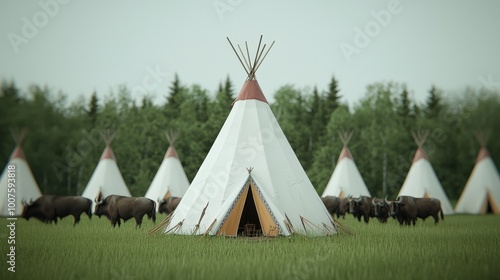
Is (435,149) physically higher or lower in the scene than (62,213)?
higher

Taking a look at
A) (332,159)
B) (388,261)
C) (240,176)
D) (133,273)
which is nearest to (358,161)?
(332,159)

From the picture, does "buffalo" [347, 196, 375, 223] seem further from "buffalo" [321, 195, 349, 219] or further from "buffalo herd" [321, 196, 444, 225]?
"buffalo" [321, 195, 349, 219]

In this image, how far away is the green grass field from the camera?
682 centimetres

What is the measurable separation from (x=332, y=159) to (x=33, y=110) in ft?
90.6

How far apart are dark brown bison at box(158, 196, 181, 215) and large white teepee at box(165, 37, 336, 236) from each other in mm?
9116

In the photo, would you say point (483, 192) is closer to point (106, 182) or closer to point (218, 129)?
point (218, 129)

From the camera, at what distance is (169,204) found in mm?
22938

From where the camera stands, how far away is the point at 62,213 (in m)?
17.8

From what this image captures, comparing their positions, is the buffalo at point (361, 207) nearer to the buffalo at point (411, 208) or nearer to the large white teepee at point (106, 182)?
the buffalo at point (411, 208)

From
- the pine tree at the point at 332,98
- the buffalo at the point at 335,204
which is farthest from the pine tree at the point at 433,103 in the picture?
the buffalo at the point at 335,204

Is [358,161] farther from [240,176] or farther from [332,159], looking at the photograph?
[240,176]

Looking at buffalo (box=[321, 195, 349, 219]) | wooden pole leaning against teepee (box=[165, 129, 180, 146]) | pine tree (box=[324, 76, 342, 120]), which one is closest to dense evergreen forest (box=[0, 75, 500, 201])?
pine tree (box=[324, 76, 342, 120])

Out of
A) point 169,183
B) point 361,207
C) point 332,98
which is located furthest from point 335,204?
point 332,98

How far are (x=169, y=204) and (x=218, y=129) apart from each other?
18.2 m
